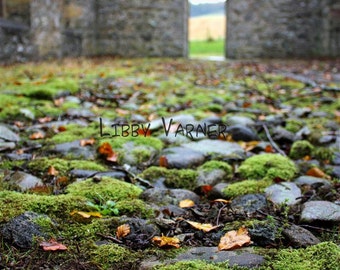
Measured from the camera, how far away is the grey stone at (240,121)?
3.33 meters

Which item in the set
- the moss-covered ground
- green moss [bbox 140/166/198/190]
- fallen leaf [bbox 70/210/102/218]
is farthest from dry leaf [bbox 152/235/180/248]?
green moss [bbox 140/166/198/190]

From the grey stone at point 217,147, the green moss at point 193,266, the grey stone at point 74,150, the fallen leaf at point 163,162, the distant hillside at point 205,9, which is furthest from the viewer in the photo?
the distant hillside at point 205,9

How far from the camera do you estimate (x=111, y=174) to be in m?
2.20

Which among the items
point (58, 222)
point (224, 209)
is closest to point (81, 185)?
point (58, 222)

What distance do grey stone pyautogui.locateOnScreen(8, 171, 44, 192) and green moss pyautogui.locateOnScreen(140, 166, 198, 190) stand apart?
55 centimetres

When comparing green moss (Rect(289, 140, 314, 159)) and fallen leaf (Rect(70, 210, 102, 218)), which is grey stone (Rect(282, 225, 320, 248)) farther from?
green moss (Rect(289, 140, 314, 159))

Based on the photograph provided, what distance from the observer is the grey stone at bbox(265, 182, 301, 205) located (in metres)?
1.87

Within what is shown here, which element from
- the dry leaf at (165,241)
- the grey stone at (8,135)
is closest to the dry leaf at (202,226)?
the dry leaf at (165,241)

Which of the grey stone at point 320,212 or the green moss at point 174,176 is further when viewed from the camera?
the green moss at point 174,176

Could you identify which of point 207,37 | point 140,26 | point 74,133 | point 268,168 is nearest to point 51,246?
point 268,168

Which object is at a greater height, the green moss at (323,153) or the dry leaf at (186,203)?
the green moss at (323,153)

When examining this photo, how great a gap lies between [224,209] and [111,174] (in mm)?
674

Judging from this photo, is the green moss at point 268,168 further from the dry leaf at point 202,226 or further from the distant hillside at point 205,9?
the distant hillside at point 205,9

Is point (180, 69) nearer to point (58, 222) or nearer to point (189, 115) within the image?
point (189, 115)
